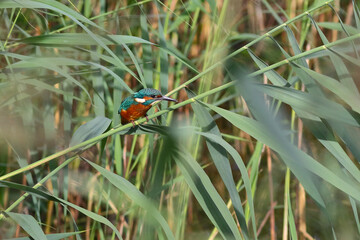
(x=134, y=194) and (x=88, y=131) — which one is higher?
(x=88, y=131)

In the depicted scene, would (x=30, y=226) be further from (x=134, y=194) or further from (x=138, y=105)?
(x=138, y=105)

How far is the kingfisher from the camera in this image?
1194mm

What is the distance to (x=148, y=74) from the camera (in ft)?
4.66

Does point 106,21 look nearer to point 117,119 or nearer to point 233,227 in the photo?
point 117,119

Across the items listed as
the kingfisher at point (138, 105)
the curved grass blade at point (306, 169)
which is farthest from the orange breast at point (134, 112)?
the curved grass blade at point (306, 169)

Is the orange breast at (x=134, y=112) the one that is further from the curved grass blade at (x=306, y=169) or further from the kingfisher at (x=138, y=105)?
the curved grass blade at (x=306, y=169)

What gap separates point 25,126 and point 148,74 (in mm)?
339

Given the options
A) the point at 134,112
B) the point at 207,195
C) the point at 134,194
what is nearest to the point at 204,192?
the point at 207,195

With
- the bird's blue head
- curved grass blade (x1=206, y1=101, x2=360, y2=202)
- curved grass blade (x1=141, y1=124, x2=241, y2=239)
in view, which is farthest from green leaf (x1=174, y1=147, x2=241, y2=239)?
the bird's blue head

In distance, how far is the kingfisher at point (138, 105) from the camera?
1.19 m

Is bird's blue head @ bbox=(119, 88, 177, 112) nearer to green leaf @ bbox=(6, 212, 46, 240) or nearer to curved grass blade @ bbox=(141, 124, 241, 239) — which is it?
curved grass blade @ bbox=(141, 124, 241, 239)

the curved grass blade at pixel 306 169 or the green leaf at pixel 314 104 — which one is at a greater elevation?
the green leaf at pixel 314 104

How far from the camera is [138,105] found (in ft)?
3.97

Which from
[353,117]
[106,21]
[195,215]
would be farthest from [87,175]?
[353,117]
